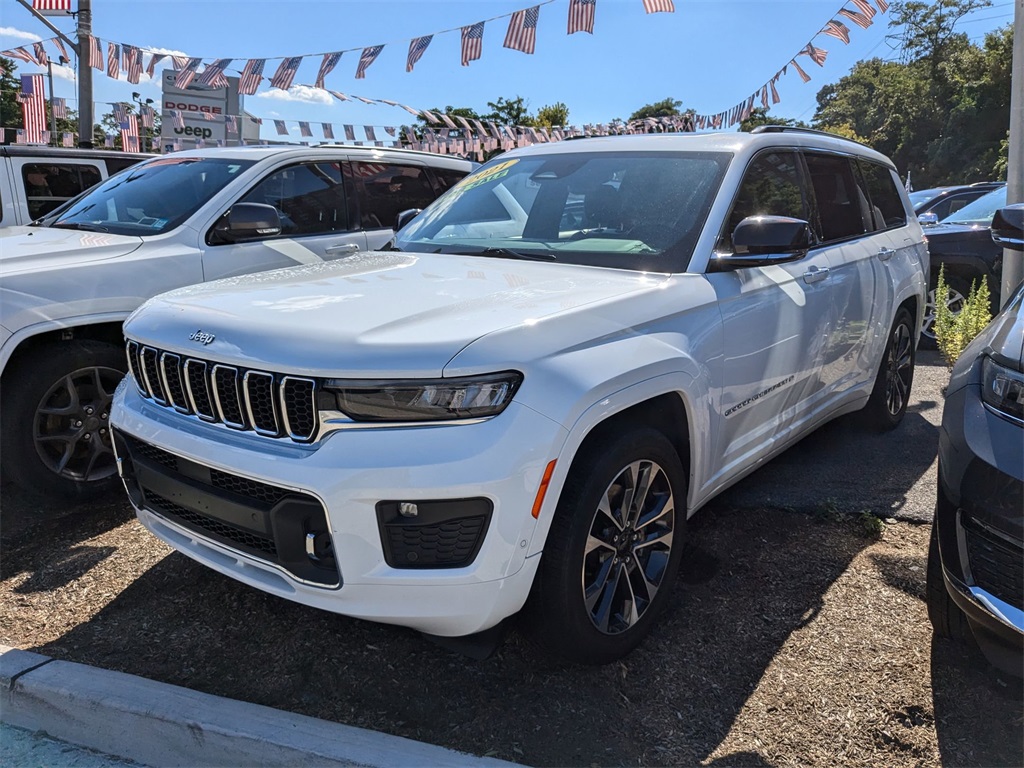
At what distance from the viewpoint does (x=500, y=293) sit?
2.70 metres

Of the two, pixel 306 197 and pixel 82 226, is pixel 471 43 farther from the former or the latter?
pixel 82 226

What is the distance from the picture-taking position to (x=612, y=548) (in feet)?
8.57

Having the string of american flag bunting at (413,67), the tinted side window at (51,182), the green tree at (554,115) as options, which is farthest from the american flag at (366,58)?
the green tree at (554,115)

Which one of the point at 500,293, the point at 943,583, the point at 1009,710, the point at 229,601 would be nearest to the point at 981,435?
the point at 943,583

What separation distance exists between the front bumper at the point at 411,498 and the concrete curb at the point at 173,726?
1.19 ft

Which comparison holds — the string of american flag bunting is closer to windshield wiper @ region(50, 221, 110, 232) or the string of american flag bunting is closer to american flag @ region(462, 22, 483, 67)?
american flag @ region(462, 22, 483, 67)

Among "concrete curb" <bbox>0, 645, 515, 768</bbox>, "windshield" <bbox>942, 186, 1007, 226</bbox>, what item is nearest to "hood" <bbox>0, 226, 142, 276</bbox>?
"concrete curb" <bbox>0, 645, 515, 768</bbox>

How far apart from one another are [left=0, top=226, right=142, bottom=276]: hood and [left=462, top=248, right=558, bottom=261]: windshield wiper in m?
2.03

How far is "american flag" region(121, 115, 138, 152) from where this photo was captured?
56.3ft

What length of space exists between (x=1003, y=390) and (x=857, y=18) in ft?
33.0

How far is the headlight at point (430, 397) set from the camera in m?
2.18

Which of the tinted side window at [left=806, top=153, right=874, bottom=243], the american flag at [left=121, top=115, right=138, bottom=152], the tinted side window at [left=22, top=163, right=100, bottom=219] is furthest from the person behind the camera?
the american flag at [left=121, top=115, right=138, bottom=152]

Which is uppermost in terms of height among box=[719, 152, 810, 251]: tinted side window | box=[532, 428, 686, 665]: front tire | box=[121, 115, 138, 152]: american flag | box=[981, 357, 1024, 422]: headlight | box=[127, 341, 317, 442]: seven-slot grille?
box=[121, 115, 138, 152]: american flag

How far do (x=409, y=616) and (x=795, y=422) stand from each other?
7.67 ft
